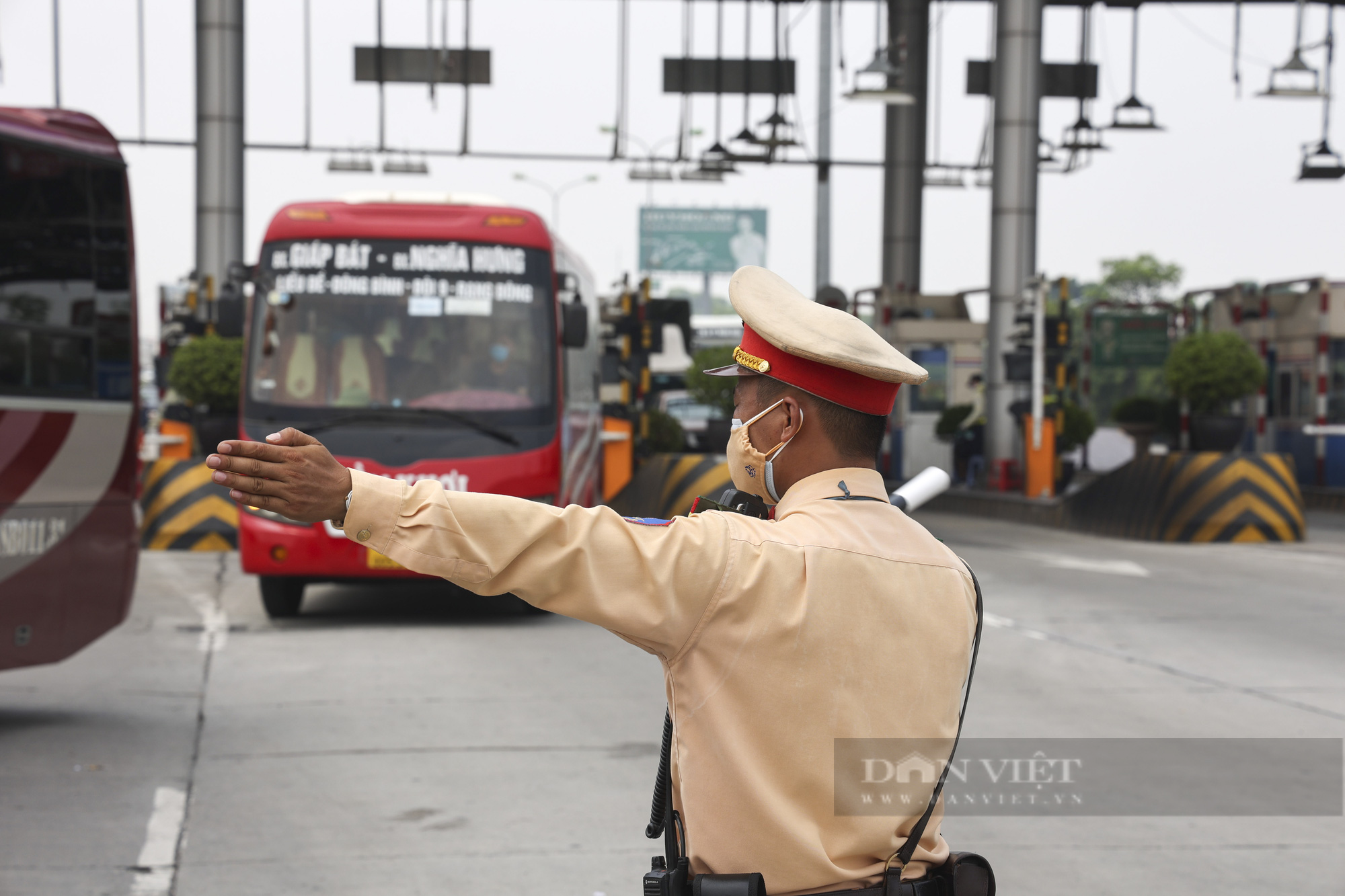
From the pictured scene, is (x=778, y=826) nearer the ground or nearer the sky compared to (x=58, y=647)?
nearer the sky

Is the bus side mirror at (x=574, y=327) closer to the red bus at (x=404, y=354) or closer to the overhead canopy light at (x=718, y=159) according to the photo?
the red bus at (x=404, y=354)

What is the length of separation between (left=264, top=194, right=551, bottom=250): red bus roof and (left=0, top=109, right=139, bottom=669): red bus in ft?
13.1

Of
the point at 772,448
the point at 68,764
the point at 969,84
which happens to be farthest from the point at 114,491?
the point at 969,84

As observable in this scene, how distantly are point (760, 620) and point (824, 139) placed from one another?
2788cm

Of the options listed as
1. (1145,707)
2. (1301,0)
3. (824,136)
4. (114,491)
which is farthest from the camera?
(824,136)

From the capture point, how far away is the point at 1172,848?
18.2 ft

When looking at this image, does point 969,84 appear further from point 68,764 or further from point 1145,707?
point 68,764

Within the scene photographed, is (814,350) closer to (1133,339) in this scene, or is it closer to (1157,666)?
(1157,666)

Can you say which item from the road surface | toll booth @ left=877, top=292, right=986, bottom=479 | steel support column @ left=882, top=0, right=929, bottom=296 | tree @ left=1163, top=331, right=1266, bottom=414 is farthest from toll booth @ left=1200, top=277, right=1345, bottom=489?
the road surface

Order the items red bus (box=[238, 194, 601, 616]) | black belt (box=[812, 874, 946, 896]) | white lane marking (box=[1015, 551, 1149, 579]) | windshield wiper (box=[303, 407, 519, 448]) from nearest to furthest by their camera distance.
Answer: black belt (box=[812, 874, 946, 896]) → red bus (box=[238, 194, 601, 616]) → windshield wiper (box=[303, 407, 519, 448]) → white lane marking (box=[1015, 551, 1149, 579])

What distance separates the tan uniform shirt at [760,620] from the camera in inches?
82.4

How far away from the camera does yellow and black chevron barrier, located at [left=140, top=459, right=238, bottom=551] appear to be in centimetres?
1756

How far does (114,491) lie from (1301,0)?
20249 millimetres

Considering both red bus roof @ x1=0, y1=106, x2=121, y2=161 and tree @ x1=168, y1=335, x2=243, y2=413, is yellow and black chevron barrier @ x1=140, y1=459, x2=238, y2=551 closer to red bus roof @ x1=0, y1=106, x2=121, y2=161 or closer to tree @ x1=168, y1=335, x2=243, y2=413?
tree @ x1=168, y1=335, x2=243, y2=413
